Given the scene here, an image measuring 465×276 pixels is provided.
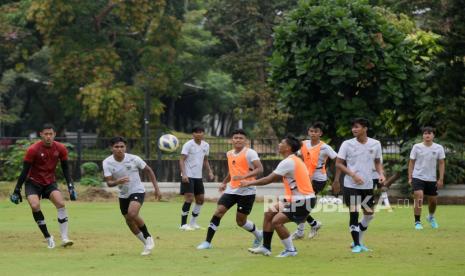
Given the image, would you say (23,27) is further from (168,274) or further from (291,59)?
(168,274)

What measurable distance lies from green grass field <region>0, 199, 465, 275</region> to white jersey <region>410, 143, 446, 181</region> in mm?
1066

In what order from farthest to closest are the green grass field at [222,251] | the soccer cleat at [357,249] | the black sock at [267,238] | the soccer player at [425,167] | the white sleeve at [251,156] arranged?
1. the soccer player at [425,167]
2. the white sleeve at [251,156]
3. the soccer cleat at [357,249]
4. the black sock at [267,238]
5. the green grass field at [222,251]

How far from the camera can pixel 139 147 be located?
30.9m

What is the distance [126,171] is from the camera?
15.0 meters

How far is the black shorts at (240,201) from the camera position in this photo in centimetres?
1541

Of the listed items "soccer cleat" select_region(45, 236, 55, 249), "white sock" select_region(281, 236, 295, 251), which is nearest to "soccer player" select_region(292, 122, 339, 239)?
"white sock" select_region(281, 236, 295, 251)

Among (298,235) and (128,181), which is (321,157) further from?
(128,181)

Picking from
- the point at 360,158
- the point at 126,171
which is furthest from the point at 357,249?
the point at 126,171

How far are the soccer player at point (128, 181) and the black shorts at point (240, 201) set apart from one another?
114 cm

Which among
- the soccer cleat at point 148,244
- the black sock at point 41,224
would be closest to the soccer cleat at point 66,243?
the black sock at point 41,224

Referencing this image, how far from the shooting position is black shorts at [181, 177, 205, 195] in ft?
64.7

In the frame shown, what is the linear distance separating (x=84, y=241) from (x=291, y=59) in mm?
11560

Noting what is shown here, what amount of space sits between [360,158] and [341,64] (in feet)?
37.2

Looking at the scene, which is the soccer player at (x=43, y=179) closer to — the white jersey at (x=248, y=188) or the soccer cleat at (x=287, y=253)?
the white jersey at (x=248, y=188)
